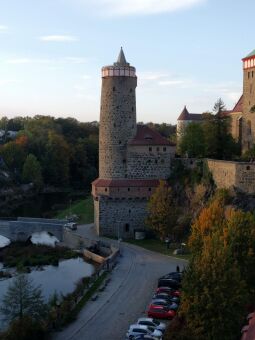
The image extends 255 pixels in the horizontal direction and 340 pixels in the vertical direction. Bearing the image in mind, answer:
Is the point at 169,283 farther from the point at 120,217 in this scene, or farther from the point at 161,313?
the point at 120,217

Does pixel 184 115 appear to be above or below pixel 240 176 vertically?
above

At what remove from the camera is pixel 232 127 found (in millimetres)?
60781

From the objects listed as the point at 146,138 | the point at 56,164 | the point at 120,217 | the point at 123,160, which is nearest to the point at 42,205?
the point at 56,164

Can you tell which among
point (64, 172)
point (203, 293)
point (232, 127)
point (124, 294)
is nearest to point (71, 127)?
point (64, 172)

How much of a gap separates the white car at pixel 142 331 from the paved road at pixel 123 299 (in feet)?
3.25

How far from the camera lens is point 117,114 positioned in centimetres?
5162

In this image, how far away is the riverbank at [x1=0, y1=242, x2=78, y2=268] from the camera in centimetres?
4828

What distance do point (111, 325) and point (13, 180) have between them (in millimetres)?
76925

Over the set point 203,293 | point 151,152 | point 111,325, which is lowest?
point 111,325

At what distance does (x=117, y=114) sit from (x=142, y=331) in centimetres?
2884

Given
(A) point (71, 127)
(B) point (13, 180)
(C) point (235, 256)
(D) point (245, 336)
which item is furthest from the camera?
(A) point (71, 127)

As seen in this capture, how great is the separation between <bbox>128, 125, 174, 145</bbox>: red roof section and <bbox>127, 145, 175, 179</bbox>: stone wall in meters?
0.40

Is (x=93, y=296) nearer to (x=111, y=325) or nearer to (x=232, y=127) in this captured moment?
(x=111, y=325)

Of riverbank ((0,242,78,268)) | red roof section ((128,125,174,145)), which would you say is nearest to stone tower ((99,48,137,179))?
red roof section ((128,125,174,145))
